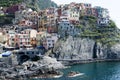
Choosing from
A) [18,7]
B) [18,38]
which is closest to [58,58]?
[18,38]

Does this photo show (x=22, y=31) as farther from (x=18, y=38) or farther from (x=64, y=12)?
(x=64, y=12)

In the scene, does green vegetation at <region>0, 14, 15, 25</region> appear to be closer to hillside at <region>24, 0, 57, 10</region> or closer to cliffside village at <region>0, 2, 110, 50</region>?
cliffside village at <region>0, 2, 110, 50</region>

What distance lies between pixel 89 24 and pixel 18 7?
2071cm

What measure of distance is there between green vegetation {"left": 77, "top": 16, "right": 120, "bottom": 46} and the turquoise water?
8.54 m

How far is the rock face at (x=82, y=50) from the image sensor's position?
297 ft

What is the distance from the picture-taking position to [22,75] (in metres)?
72.4

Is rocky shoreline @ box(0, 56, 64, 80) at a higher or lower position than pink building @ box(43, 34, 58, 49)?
lower

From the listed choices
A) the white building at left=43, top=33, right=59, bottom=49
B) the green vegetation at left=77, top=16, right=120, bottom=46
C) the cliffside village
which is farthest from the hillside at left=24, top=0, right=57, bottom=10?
the white building at left=43, top=33, right=59, bottom=49

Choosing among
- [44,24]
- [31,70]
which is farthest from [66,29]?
[31,70]

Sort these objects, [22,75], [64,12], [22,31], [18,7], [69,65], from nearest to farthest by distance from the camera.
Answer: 1. [22,75]
2. [69,65]
3. [22,31]
4. [64,12]
5. [18,7]

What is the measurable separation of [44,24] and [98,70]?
79.9 ft

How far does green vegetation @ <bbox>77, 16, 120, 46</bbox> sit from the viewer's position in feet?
312

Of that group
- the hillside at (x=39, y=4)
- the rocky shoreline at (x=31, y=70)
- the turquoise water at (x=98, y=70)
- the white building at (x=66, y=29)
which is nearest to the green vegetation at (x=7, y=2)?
the hillside at (x=39, y=4)

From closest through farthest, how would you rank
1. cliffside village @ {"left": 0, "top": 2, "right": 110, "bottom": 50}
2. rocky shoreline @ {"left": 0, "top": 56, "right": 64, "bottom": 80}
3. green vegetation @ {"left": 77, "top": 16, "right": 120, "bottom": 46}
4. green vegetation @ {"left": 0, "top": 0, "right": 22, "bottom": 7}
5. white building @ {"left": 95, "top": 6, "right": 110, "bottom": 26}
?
rocky shoreline @ {"left": 0, "top": 56, "right": 64, "bottom": 80} → cliffside village @ {"left": 0, "top": 2, "right": 110, "bottom": 50} → green vegetation @ {"left": 77, "top": 16, "right": 120, "bottom": 46} → white building @ {"left": 95, "top": 6, "right": 110, "bottom": 26} → green vegetation @ {"left": 0, "top": 0, "right": 22, "bottom": 7}
